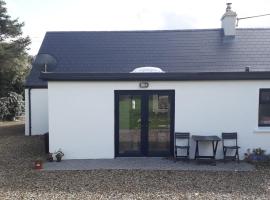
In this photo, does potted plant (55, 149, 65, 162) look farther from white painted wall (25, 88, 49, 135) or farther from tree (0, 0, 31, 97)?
tree (0, 0, 31, 97)

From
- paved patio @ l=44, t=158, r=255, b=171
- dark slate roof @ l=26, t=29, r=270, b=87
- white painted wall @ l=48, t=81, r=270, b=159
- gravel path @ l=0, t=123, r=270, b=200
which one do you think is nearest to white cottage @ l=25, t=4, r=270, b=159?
white painted wall @ l=48, t=81, r=270, b=159

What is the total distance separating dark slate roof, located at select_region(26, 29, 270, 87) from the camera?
16453 millimetres

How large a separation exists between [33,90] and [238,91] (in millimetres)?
10833

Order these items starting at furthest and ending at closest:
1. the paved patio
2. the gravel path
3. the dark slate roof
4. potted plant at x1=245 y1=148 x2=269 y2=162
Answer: the dark slate roof, potted plant at x1=245 y1=148 x2=269 y2=162, the paved patio, the gravel path

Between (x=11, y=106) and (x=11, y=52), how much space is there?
167 inches

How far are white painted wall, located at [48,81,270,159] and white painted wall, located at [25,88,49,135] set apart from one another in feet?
22.2

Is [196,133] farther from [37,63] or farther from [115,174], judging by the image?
[37,63]

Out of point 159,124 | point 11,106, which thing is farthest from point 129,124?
point 11,106

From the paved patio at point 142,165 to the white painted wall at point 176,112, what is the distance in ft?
1.91

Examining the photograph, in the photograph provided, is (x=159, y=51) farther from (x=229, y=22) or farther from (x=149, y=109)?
(x=149, y=109)

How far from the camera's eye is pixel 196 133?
11258 mm

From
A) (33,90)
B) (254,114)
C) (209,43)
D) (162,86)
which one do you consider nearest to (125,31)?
(209,43)

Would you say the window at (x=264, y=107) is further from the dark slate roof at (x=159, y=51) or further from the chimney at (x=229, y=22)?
the chimney at (x=229, y=22)

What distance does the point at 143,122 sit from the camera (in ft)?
36.8
